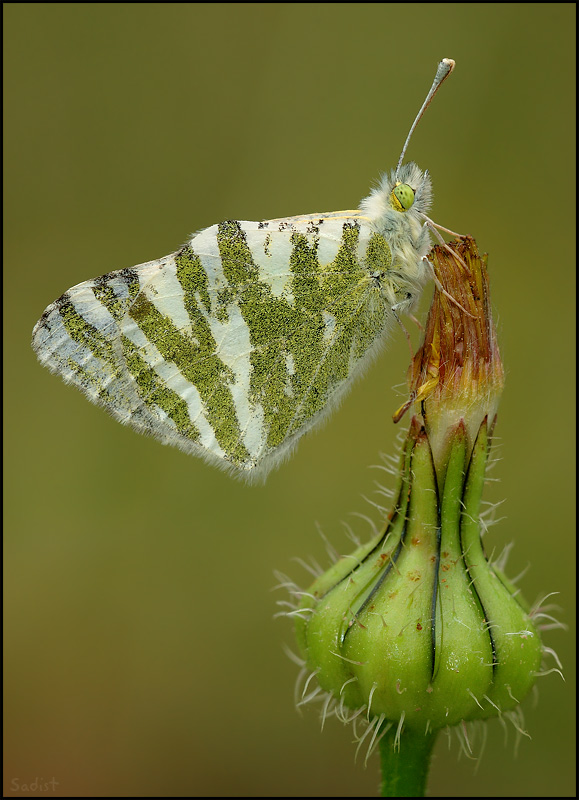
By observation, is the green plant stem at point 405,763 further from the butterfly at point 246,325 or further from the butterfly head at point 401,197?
the butterfly head at point 401,197

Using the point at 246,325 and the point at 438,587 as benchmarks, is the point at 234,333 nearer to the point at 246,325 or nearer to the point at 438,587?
the point at 246,325

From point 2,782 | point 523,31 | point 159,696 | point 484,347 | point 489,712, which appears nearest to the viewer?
point 489,712

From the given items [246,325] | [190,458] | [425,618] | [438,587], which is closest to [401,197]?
[246,325]

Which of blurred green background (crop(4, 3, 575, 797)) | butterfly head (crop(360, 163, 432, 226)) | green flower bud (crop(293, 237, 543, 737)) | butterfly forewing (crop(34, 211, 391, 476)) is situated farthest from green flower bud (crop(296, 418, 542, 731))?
blurred green background (crop(4, 3, 575, 797))

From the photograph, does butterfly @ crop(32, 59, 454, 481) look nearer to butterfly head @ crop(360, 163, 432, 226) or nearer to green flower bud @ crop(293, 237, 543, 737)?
butterfly head @ crop(360, 163, 432, 226)

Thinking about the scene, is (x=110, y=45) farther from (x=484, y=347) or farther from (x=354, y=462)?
(x=484, y=347)

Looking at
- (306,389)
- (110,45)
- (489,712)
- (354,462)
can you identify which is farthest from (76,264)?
(489,712)

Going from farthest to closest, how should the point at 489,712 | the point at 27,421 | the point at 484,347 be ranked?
the point at 27,421
the point at 484,347
the point at 489,712
